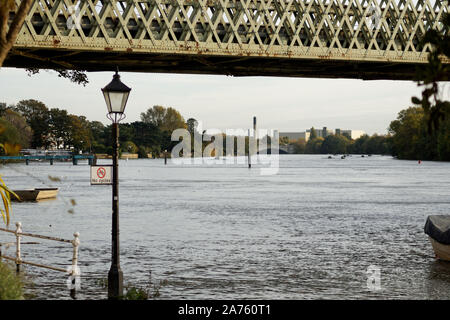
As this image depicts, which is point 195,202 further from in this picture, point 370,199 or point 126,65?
point 126,65

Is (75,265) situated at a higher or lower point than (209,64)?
lower

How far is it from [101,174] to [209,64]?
2288 cm

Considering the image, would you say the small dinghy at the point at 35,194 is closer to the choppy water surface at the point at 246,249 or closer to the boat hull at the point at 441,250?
the choppy water surface at the point at 246,249

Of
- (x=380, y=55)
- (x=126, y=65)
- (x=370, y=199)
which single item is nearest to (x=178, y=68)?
(x=126, y=65)

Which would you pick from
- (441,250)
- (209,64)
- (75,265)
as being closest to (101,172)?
(75,265)

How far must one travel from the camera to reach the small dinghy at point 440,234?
25.5 meters

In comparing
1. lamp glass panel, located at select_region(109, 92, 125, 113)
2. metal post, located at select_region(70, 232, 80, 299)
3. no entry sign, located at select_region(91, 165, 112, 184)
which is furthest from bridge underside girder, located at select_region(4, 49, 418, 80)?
lamp glass panel, located at select_region(109, 92, 125, 113)

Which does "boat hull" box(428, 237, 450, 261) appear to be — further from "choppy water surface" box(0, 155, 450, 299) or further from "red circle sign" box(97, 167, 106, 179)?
"red circle sign" box(97, 167, 106, 179)

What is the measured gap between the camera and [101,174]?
15695mm

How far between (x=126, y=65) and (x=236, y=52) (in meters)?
6.95

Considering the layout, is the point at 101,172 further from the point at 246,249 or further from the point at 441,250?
the point at 246,249

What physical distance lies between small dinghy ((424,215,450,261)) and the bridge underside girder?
1444cm

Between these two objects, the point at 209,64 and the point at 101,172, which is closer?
the point at 101,172

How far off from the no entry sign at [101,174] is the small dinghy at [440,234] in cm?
1448
